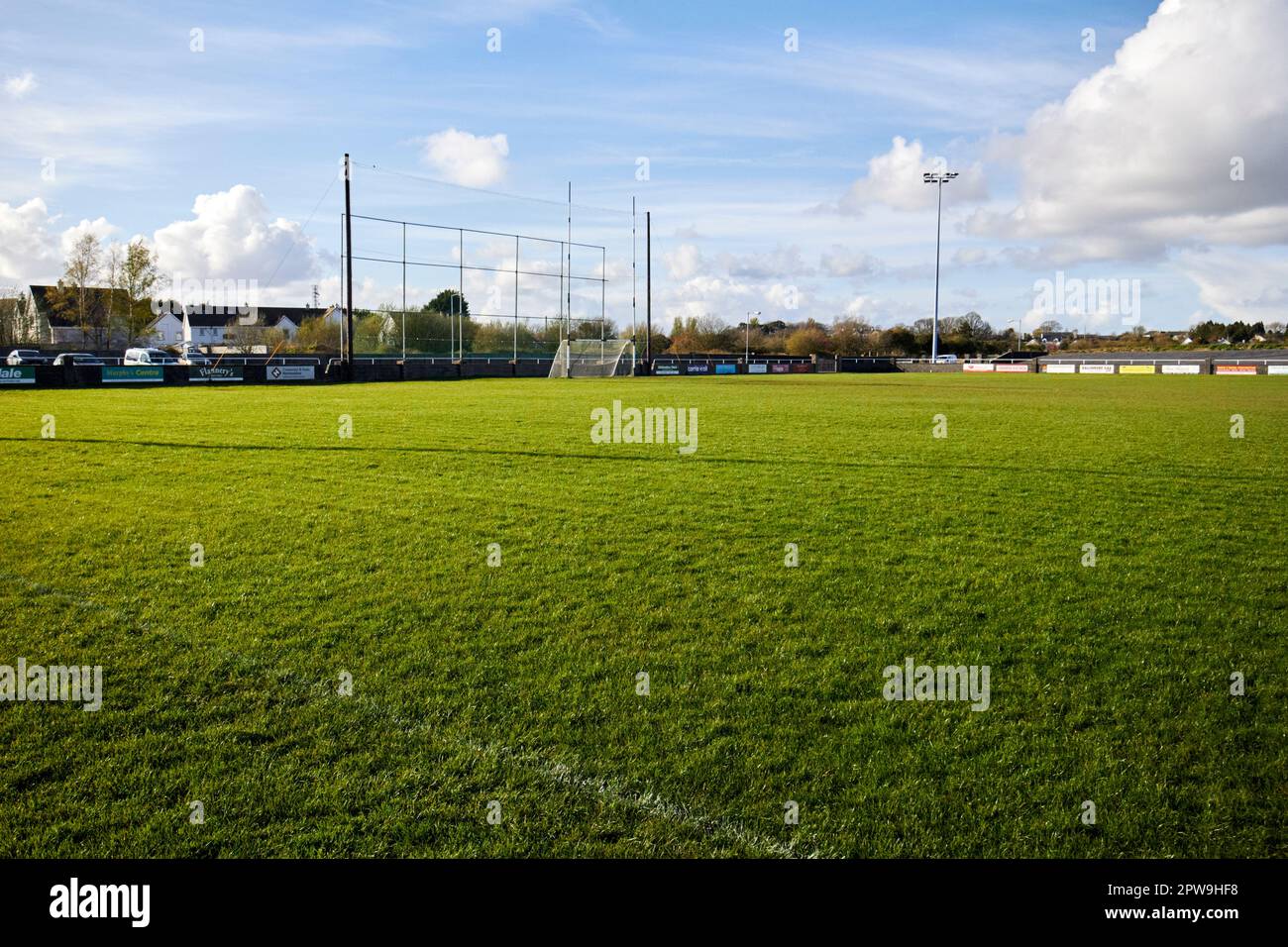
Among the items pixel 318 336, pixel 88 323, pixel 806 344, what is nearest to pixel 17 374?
pixel 318 336

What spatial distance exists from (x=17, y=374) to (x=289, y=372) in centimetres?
1055

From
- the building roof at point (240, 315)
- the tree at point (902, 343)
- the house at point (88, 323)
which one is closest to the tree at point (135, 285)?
the house at point (88, 323)

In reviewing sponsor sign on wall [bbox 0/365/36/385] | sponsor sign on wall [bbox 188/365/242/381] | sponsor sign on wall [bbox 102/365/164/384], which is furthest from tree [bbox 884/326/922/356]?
sponsor sign on wall [bbox 0/365/36/385]

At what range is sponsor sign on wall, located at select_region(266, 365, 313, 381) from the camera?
40750mm

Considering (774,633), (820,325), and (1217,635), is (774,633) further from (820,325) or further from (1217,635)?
(820,325)

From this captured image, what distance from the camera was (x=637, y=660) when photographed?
577 centimetres

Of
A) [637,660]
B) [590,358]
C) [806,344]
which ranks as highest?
[806,344]

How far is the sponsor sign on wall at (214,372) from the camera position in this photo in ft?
125

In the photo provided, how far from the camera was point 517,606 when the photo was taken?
6.82 meters

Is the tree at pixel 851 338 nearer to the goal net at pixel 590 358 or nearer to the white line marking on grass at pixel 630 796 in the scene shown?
the goal net at pixel 590 358

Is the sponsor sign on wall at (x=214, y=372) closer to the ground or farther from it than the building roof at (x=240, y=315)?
closer to the ground

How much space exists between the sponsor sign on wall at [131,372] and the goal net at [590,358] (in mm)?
21914

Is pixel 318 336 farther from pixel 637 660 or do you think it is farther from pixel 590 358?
pixel 637 660

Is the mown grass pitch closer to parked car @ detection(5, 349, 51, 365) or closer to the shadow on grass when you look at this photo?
the shadow on grass
